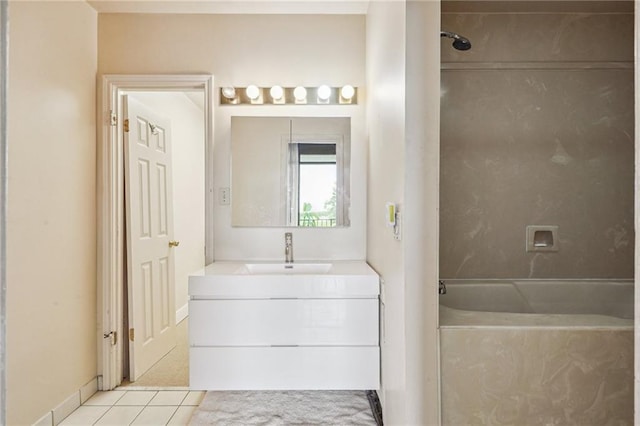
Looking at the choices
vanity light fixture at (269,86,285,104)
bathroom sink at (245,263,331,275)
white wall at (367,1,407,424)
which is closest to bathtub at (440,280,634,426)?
white wall at (367,1,407,424)

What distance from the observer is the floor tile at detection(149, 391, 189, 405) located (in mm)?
2252

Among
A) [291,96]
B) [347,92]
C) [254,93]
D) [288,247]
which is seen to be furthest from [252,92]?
[288,247]

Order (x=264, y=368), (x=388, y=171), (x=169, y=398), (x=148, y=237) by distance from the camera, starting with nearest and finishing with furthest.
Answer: (x=388, y=171)
(x=264, y=368)
(x=169, y=398)
(x=148, y=237)

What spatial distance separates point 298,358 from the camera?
1.93 m

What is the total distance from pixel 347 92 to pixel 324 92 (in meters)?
0.15

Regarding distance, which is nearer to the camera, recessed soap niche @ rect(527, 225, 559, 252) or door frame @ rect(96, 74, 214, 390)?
recessed soap niche @ rect(527, 225, 559, 252)

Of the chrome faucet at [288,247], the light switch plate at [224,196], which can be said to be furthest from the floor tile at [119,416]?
the light switch plate at [224,196]

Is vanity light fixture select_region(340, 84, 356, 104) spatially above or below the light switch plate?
above

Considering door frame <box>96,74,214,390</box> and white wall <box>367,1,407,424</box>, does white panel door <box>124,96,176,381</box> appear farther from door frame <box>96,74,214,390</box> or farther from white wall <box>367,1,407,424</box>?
white wall <box>367,1,407,424</box>

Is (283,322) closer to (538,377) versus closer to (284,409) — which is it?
(284,409)

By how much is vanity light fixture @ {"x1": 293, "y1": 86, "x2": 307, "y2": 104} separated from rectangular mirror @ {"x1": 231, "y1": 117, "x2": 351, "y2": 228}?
0.12 m

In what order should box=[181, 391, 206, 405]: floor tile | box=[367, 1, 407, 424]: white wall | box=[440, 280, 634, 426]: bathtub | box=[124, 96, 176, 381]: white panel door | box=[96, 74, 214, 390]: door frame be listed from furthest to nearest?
box=[124, 96, 176, 381]: white panel door < box=[96, 74, 214, 390]: door frame < box=[181, 391, 206, 405]: floor tile < box=[367, 1, 407, 424]: white wall < box=[440, 280, 634, 426]: bathtub

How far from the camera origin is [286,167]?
2.48 metres

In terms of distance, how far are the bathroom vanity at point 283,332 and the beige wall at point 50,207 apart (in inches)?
30.2
